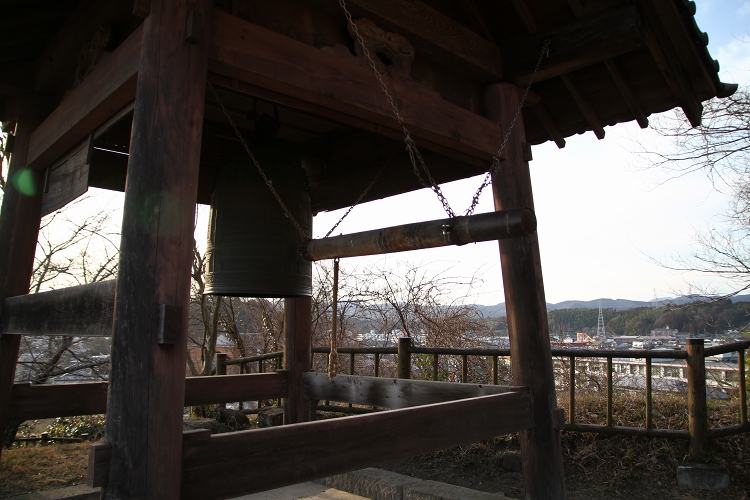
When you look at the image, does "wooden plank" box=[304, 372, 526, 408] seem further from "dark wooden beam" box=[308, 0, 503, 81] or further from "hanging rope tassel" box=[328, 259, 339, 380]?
"dark wooden beam" box=[308, 0, 503, 81]

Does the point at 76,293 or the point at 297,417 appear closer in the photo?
the point at 76,293

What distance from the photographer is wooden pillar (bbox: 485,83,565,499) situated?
3365mm

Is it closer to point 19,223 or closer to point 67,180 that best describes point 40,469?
point 19,223

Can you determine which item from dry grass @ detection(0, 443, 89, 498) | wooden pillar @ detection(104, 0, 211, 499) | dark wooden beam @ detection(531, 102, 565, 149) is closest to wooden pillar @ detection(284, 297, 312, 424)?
dry grass @ detection(0, 443, 89, 498)

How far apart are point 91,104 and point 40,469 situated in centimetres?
314

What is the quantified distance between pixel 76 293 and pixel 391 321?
7429mm

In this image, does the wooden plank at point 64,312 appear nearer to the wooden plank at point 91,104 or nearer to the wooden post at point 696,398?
the wooden plank at point 91,104

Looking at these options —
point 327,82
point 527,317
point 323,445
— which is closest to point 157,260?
point 323,445

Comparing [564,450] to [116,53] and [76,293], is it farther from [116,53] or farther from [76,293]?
[116,53]

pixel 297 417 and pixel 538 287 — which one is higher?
pixel 538 287

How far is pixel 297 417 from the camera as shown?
4.71m

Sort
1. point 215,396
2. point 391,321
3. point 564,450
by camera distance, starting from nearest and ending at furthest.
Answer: point 215,396, point 564,450, point 391,321

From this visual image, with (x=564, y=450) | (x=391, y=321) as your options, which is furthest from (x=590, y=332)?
(x=564, y=450)

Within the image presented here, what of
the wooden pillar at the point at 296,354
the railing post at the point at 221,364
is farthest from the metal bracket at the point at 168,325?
the railing post at the point at 221,364
